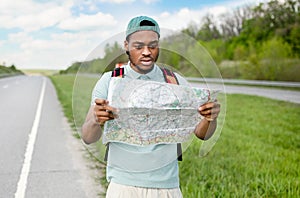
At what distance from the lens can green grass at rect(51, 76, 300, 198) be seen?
414cm

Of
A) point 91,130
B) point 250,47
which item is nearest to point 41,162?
point 91,130

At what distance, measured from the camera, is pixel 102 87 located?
176 cm

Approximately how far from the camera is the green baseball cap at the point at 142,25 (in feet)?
5.61

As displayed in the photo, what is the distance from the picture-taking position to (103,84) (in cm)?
176

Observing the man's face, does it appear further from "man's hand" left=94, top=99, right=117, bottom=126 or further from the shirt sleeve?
"man's hand" left=94, top=99, right=117, bottom=126

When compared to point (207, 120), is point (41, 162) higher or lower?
lower

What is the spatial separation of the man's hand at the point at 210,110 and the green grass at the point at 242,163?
0.46 metres

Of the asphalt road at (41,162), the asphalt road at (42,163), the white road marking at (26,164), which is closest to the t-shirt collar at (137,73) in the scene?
the asphalt road at (42,163)

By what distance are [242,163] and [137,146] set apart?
411cm

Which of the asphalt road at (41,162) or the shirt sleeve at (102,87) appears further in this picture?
the asphalt road at (41,162)

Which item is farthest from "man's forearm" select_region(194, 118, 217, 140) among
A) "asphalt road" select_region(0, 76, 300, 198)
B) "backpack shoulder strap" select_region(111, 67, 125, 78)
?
"asphalt road" select_region(0, 76, 300, 198)

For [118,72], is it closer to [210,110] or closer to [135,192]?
[210,110]

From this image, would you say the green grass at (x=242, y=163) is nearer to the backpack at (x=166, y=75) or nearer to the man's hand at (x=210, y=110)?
the backpack at (x=166, y=75)

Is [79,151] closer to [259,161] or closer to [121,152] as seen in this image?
[259,161]
